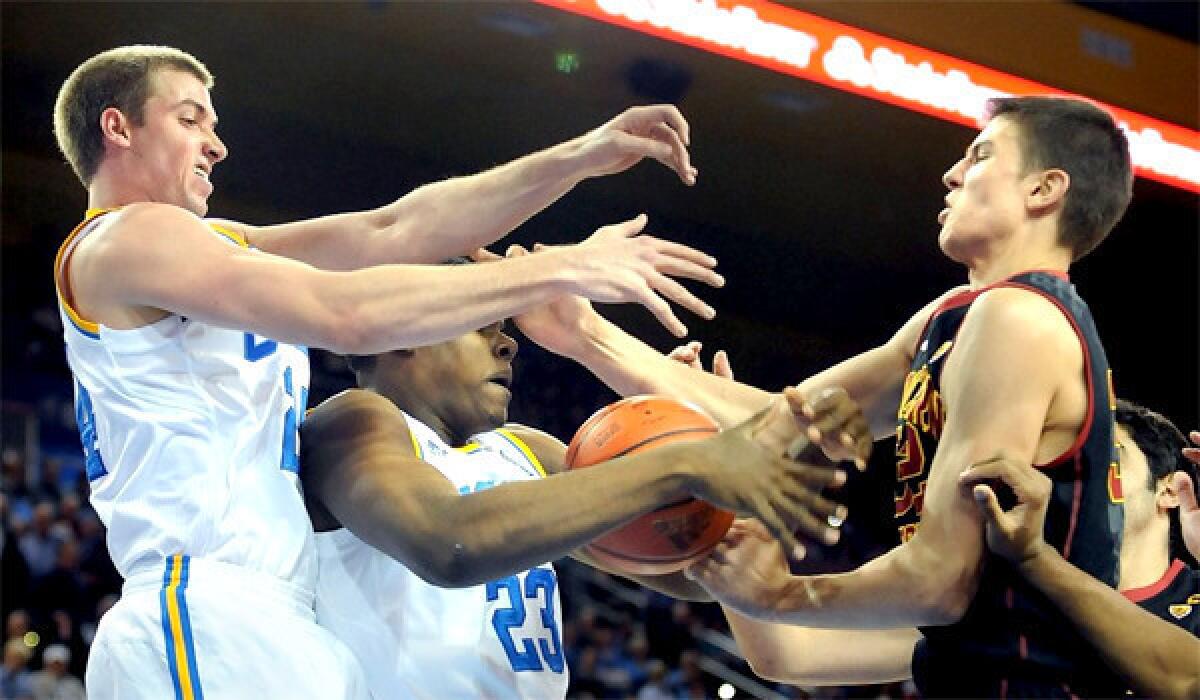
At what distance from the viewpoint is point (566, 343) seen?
14.0 feet

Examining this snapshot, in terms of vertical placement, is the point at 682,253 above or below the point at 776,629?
→ above

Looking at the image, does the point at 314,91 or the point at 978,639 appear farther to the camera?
the point at 314,91

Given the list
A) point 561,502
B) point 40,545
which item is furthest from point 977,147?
point 40,545

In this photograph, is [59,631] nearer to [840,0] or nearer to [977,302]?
[840,0]

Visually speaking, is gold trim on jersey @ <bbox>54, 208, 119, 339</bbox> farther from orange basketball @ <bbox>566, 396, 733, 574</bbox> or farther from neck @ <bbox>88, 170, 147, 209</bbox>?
orange basketball @ <bbox>566, 396, 733, 574</bbox>

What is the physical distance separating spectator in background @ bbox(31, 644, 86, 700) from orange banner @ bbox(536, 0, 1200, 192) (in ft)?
16.0

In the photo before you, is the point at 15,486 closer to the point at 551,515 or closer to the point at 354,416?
the point at 354,416

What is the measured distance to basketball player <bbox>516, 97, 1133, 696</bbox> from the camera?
304 cm

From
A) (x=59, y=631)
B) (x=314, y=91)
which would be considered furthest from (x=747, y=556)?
(x=314, y=91)

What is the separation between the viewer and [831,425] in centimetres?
302

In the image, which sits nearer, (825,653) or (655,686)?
(825,653)

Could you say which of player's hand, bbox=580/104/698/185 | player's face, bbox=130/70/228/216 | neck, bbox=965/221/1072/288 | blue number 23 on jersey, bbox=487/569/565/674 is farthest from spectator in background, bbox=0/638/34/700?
neck, bbox=965/221/1072/288

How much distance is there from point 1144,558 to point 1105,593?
1871 mm

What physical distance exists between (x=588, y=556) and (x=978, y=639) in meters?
1.03
